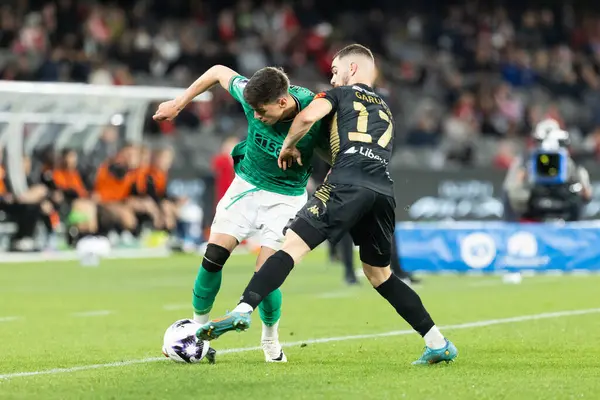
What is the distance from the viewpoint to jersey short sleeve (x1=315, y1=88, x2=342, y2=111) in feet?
24.3

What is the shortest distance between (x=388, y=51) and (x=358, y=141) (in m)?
22.9

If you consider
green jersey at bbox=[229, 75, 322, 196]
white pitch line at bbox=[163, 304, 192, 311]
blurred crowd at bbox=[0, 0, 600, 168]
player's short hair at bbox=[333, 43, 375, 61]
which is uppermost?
blurred crowd at bbox=[0, 0, 600, 168]

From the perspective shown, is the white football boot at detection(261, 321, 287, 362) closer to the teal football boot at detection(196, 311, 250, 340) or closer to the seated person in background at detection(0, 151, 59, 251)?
the teal football boot at detection(196, 311, 250, 340)

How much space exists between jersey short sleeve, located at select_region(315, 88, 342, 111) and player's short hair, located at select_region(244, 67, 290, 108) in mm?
268

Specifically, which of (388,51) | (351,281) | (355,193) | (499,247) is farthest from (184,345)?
(388,51)

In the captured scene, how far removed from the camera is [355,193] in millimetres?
7309

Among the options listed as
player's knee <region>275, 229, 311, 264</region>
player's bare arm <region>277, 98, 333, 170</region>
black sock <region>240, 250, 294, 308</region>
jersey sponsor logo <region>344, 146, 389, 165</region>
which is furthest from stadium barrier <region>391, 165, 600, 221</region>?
black sock <region>240, 250, 294, 308</region>

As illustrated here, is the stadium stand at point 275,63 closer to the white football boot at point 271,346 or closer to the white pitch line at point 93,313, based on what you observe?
the white pitch line at point 93,313

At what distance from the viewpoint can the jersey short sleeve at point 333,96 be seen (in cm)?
741

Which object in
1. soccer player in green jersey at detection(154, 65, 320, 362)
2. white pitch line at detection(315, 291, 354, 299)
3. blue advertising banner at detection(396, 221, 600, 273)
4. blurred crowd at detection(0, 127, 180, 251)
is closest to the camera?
soccer player in green jersey at detection(154, 65, 320, 362)

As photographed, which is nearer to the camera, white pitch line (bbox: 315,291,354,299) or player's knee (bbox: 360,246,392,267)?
player's knee (bbox: 360,246,392,267)

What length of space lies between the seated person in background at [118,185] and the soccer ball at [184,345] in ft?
47.5

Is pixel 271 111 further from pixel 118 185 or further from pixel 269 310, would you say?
pixel 118 185

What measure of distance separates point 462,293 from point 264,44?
47.6 ft
